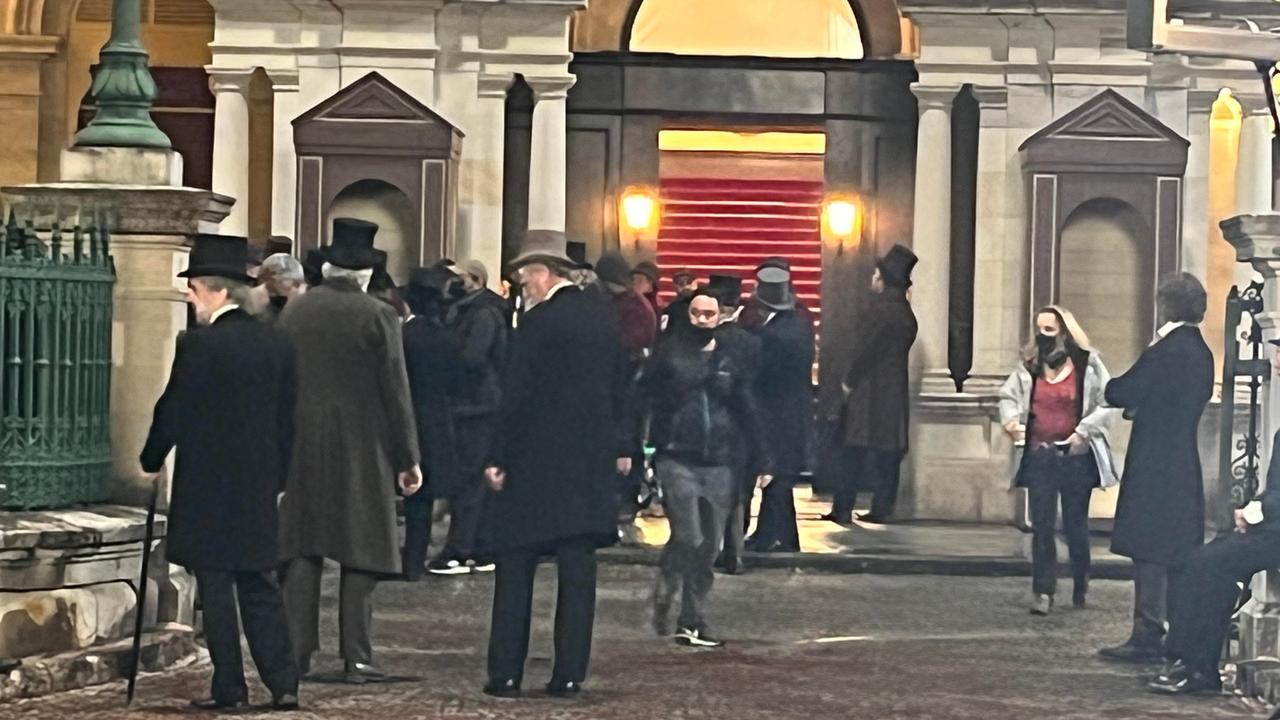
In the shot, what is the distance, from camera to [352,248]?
11203 mm

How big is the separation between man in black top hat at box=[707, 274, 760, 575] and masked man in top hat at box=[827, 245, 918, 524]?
1871 millimetres

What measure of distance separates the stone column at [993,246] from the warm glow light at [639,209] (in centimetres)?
272

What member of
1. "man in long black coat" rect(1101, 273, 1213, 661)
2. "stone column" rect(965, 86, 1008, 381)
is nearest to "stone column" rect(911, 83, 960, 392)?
"stone column" rect(965, 86, 1008, 381)

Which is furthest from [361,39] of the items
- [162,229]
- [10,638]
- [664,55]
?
[10,638]

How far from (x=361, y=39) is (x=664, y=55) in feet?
8.75

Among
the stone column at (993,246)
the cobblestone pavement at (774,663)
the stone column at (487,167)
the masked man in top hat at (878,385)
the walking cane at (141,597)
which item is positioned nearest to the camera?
the walking cane at (141,597)

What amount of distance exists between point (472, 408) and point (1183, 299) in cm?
459

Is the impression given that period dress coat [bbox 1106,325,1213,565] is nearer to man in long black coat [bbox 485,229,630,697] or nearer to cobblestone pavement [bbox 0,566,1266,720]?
cobblestone pavement [bbox 0,566,1266,720]

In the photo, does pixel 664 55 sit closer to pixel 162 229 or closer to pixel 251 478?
pixel 162 229

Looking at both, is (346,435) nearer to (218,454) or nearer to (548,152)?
(218,454)

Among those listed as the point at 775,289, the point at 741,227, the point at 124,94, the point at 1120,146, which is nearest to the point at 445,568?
the point at 775,289

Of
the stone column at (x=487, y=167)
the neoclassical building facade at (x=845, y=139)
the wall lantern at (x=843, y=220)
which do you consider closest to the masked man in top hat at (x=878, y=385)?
the neoclassical building facade at (x=845, y=139)

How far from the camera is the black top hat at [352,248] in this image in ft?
36.6

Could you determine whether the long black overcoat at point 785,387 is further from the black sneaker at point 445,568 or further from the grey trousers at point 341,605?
the grey trousers at point 341,605
